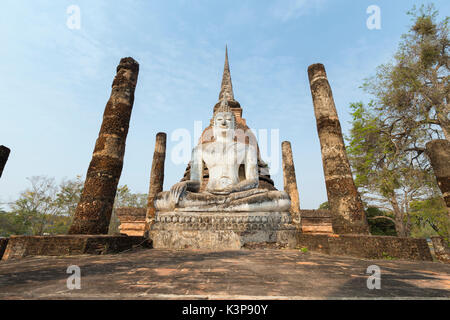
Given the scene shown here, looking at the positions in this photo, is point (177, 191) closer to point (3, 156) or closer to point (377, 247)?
point (3, 156)

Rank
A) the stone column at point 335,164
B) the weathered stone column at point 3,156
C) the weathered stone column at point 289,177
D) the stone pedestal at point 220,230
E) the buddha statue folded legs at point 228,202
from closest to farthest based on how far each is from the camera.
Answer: the weathered stone column at point 3,156, the stone column at point 335,164, the stone pedestal at point 220,230, the buddha statue folded legs at point 228,202, the weathered stone column at point 289,177

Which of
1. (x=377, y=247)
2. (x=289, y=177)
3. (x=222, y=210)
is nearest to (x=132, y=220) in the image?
(x=289, y=177)

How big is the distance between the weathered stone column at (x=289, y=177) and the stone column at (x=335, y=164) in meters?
5.96

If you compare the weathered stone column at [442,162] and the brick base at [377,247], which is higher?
the weathered stone column at [442,162]

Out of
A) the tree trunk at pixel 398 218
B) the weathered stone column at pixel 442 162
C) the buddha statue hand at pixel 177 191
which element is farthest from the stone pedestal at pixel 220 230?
the tree trunk at pixel 398 218

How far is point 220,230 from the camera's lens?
15.2 feet

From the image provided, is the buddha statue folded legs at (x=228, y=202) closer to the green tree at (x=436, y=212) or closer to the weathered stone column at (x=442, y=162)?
the weathered stone column at (x=442, y=162)

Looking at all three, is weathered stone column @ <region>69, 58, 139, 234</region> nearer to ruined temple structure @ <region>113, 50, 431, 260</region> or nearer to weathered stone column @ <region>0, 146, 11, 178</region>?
ruined temple structure @ <region>113, 50, 431, 260</region>

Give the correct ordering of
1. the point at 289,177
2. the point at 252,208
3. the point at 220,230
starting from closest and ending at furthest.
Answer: the point at 220,230 → the point at 252,208 → the point at 289,177

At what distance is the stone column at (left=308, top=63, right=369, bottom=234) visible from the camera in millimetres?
4281

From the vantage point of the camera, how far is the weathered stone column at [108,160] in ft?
14.9

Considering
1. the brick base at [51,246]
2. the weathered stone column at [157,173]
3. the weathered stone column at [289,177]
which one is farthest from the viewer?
the weathered stone column at [289,177]

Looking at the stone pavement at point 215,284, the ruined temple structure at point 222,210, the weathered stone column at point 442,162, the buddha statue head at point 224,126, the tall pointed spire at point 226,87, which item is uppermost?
the tall pointed spire at point 226,87

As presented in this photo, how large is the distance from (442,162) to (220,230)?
588 centimetres
